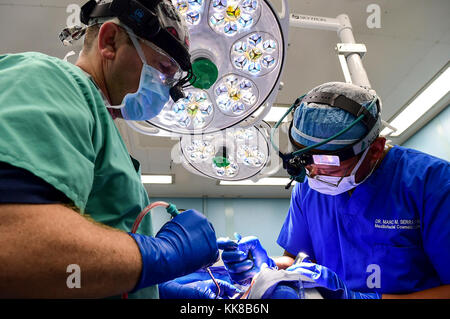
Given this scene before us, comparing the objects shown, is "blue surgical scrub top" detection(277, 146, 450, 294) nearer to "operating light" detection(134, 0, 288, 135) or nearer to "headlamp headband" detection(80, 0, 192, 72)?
"operating light" detection(134, 0, 288, 135)

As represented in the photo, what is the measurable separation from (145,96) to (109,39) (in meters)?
0.22

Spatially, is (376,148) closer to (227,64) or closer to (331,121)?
(331,121)

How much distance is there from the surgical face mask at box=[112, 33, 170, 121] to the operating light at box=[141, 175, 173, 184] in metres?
3.43

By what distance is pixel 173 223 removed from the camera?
785 millimetres

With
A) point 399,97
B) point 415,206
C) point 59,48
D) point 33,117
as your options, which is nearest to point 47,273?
point 33,117

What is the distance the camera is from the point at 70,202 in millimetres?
540

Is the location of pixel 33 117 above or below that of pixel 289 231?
above

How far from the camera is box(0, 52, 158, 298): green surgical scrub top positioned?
1.65ft

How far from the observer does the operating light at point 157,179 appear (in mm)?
4434

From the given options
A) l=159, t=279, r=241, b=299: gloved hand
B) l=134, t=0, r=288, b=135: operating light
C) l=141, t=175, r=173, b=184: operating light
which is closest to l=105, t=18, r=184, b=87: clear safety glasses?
l=134, t=0, r=288, b=135: operating light

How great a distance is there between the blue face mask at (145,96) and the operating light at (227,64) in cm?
20

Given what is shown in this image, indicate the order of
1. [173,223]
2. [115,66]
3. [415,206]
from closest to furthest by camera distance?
[173,223], [115,66], [415,206]
